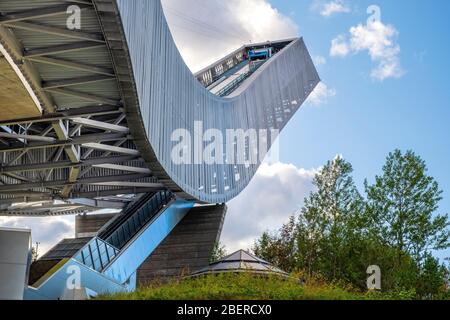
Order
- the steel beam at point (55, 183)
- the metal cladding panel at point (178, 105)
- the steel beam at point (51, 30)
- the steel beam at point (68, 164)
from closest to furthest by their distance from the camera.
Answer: the steel beam at point (51, 30), the metal cladding panel at point (178, 105), the steel beam at point (68, 164), the steel beam at point (55, 183)

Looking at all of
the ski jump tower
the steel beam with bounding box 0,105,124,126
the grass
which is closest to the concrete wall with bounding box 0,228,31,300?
the ski jump tower

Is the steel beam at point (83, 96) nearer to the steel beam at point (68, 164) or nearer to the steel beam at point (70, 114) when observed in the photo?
the steel beam at point (70, 114)

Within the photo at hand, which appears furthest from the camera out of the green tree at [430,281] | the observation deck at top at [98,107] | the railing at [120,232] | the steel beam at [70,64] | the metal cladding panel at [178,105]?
the railing at [120,232]

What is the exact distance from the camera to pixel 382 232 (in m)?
29.1

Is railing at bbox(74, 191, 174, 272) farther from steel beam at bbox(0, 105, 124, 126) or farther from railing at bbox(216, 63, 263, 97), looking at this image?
railing at bbox(216, 63, 263, 97)

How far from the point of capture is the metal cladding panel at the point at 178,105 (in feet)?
74.9

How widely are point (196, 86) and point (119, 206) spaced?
10842 mm

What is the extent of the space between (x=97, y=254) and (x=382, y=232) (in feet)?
39.8

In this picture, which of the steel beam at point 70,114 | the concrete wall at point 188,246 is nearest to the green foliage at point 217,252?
the concrete wall at point 188,246

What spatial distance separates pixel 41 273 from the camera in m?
25.9

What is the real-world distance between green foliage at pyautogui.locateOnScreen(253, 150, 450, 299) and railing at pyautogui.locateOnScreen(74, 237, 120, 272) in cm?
837

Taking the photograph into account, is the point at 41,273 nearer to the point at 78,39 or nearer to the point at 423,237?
the point at 78,39

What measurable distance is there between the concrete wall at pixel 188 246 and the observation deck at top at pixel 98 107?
53.2 inches

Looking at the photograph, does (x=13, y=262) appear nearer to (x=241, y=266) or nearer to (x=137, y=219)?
(x=241, y=266)
